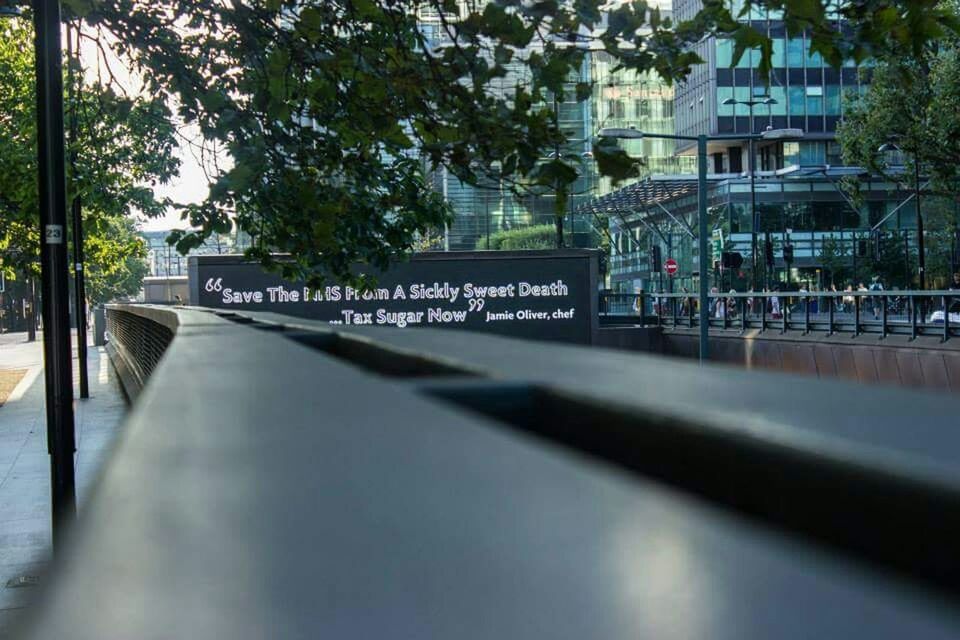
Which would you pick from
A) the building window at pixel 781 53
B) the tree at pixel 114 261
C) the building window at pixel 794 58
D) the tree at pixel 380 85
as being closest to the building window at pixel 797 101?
the building window at pixel 794 58

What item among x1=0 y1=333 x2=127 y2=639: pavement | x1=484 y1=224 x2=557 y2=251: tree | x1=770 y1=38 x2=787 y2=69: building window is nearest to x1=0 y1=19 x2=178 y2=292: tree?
x1=0 y1=333 x2=127 y2=639: pavement

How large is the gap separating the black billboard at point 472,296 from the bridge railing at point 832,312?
4.56m

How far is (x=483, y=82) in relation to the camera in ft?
28.8

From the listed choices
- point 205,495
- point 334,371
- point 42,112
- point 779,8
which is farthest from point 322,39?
point 205,495

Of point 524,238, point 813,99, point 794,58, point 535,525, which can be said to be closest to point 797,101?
point 813,99

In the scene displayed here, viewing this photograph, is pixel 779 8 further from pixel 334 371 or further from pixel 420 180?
pixel 334 371

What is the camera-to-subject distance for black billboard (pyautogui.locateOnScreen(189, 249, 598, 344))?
3600cm

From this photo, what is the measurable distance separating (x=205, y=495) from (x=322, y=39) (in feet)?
30.7

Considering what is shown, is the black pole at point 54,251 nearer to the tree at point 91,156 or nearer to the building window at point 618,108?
A: the tree at point 91,156

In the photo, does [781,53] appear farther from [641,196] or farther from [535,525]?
[535,525]

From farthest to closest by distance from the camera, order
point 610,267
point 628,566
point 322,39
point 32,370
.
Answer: point 610,267 → point 32,370 → point 322,39 → point 628,566

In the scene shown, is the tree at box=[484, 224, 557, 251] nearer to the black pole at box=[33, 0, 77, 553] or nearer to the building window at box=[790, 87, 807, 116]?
the building window at box=[790, 87, 807, 116]

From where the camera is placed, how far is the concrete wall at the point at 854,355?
2491cm

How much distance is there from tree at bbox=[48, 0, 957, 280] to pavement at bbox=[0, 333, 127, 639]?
2.27 m
